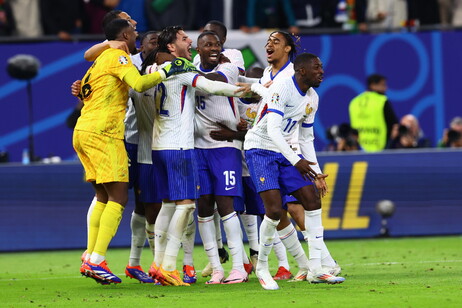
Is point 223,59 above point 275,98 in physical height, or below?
above

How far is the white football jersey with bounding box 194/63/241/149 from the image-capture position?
10453 mm

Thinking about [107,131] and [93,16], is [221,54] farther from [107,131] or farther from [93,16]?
[93,16]

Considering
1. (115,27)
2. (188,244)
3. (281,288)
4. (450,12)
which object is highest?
(450,12)

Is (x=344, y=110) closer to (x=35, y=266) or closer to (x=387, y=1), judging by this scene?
(x=387, y=1)

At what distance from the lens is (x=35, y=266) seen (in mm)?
13156

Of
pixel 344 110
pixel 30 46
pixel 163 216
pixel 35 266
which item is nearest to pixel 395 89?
pixel 344 110

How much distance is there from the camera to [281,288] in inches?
376

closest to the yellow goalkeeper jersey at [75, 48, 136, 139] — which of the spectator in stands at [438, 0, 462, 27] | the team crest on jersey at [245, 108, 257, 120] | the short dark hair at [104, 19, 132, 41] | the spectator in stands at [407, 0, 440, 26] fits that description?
the short dark hair at [104, 19, 132, 41]

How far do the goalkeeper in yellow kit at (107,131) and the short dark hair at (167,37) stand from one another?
45 centimetres

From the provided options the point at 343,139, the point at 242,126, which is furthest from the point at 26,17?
the point at 242,126

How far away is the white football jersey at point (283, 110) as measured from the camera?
9453 millimetres

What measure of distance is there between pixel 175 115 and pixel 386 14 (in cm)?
1004

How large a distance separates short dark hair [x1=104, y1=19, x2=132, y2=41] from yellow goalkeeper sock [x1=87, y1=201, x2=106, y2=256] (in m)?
1.62

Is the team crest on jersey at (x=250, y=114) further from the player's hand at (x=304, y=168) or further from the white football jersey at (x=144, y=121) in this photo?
the player's hand at (x=304, y=168)
